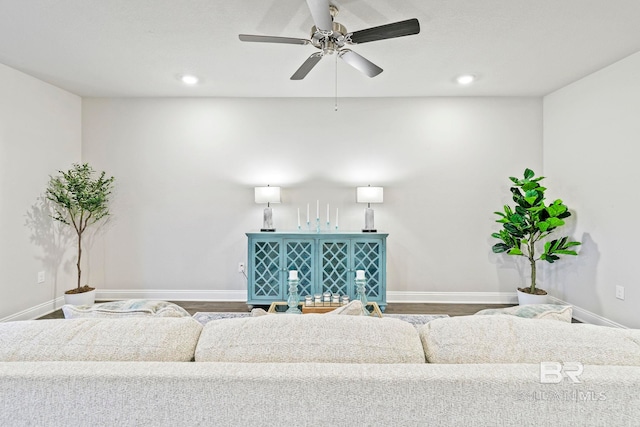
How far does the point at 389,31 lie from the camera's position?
71.5 inches

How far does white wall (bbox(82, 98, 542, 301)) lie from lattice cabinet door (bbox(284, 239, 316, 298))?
0.46 m

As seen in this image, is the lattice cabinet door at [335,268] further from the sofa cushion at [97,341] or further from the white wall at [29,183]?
the white wall at [29,183]

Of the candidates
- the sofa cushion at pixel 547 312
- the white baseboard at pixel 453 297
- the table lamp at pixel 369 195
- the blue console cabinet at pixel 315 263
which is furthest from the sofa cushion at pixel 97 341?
the white baseboard at pixel 453 297

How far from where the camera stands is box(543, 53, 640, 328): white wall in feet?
9.04

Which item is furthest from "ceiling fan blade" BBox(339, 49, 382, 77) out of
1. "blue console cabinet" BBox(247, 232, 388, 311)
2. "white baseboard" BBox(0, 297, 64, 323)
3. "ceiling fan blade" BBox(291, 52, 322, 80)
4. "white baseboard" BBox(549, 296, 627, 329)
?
"white baseboard" BBox(0, 297, 64, 323)

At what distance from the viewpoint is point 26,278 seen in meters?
3.20

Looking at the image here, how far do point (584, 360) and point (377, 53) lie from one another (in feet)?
8.49

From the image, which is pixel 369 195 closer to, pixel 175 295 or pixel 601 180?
pixel 601 180

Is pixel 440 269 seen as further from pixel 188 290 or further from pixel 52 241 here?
pixel 52 241

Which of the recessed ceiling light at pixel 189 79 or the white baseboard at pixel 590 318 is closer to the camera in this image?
the white baseboard at pixel 590 318

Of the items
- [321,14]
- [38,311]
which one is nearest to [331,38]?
[321,14]

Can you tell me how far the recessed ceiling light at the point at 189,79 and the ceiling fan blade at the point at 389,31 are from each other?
1.97 m

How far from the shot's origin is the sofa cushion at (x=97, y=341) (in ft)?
2.90

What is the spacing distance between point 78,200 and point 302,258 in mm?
2487
